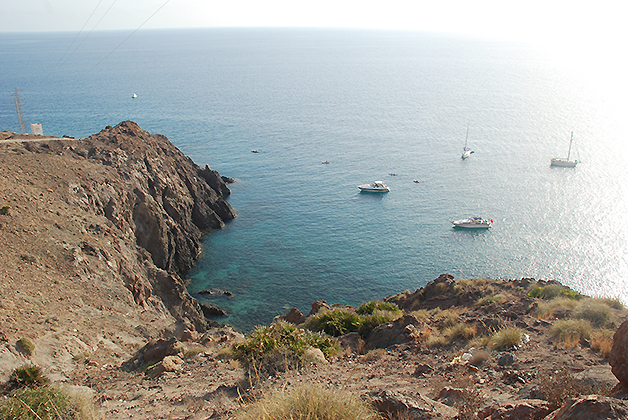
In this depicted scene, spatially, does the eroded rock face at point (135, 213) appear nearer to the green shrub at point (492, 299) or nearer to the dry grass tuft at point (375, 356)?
the dry grass tuft at point (375, 356)

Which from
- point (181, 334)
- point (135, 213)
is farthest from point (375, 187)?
point (181, 334)

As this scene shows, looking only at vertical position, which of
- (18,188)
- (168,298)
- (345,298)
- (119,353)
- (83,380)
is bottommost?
(345,298)

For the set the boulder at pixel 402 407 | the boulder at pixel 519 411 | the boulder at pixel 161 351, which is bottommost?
the boulder at pixel 161 351

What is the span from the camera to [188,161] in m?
71.7

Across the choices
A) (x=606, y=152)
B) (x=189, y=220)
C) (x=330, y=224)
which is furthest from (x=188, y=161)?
(x=606, y=152)

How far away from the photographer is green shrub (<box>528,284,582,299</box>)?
2454 cm

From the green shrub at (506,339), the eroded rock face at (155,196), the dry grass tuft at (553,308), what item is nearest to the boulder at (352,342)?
the green shrub at (506,339)

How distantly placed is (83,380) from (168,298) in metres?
20.9

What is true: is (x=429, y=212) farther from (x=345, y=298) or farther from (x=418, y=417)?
(x=418, y=417)

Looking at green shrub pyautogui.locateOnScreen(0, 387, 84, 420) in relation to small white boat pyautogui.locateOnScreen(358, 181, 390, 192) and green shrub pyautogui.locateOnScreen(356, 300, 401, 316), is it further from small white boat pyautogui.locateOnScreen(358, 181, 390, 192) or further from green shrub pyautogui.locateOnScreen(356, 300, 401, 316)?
small white boat pyautogui.locateOnScreen(358, 181, 390, 192)

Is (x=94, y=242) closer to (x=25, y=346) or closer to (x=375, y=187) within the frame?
(x=25, y=346)

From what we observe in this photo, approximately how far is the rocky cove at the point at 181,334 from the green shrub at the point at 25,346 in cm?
8

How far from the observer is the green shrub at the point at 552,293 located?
24.5 meters

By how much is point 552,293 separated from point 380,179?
61058 millimetres
